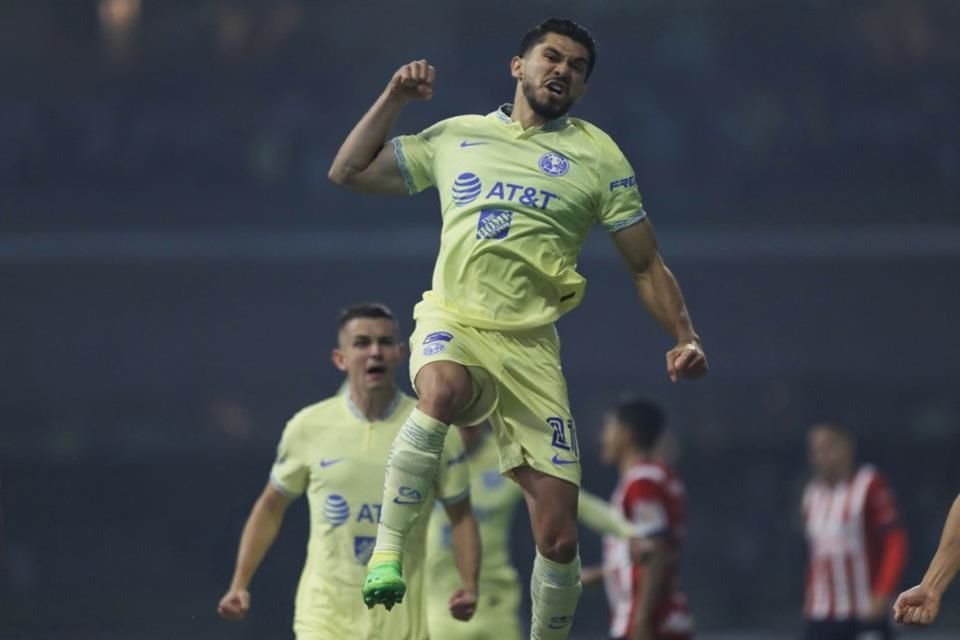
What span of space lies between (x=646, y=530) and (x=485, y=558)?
3.70ft

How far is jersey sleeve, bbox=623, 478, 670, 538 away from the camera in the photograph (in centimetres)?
954

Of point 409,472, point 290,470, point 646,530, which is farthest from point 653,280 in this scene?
point 646,530

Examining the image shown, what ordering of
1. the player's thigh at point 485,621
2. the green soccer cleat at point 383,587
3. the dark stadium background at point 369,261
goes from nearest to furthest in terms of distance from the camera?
the green soccer cleat at point 383,587
the player's thigh at point 485,621
the dark stadium background at point 369,261

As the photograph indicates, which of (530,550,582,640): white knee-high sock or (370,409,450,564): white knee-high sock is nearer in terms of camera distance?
(370,409,450,564): white knee-high sock

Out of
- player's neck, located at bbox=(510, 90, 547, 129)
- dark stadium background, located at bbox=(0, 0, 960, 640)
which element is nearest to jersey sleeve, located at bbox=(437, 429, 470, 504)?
player's neck, located at bbox=(510, 90, 547, 129)

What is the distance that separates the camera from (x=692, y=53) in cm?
1744

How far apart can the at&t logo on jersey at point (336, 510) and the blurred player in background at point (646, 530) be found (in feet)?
8.17

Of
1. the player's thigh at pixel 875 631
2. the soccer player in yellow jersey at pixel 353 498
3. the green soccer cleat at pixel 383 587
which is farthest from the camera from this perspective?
the player's thigh at pixel 875 631

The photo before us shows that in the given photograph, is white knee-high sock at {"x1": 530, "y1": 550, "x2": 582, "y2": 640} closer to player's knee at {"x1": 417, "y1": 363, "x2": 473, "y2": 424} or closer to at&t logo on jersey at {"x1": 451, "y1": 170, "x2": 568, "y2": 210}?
player's knee at {"x1": 417, "y1": 363, "x2": 473, "y2": 424}

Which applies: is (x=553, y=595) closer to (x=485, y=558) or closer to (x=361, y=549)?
(x=361, y=549)

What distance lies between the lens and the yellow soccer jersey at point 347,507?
7.05 m

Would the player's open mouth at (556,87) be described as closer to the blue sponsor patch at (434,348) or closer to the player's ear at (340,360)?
the blue sponsor patch at (434,348)

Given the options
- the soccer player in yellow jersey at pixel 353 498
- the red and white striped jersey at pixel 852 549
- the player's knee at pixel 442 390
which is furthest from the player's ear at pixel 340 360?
the red and white striped jersey at pixel 852 549

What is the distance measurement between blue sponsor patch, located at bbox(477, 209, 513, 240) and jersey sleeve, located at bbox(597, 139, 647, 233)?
36 centimetres
